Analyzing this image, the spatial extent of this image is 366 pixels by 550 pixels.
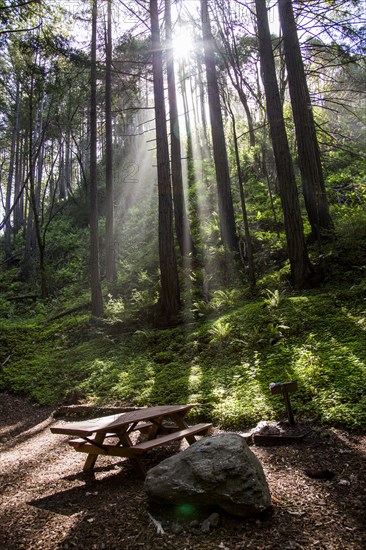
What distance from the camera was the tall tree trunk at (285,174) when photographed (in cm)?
931

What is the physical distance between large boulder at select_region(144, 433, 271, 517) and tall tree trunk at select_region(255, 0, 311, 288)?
6562 mm

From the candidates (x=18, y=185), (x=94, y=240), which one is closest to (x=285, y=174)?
(x=94, y=240)

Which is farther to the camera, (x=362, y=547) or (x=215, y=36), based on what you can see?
(x=215, y=36)

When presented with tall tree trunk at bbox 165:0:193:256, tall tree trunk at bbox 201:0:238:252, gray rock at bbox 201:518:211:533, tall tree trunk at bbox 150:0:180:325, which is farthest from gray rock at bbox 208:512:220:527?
tall tree trunk at bbox 165:0:193:256

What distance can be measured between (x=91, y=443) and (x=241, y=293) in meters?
6.68

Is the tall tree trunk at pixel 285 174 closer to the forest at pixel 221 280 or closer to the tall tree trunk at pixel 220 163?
the forest at pixel 221 280

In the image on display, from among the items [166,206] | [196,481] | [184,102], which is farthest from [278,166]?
[184,102]

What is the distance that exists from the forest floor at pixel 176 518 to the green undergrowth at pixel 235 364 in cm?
86

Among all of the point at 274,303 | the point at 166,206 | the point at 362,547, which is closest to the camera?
the point at 362,547

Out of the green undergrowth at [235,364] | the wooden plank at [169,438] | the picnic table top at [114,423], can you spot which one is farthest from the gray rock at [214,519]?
the green undergrowth at [235,364]

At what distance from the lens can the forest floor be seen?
2779 mm

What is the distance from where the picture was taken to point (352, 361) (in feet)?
18.5

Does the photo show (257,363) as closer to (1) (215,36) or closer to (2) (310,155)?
(2) (310,155)

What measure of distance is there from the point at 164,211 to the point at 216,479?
→ 26.3 ft
